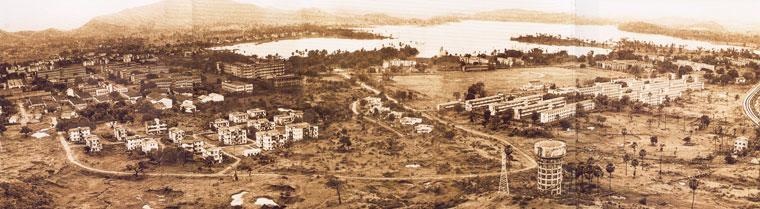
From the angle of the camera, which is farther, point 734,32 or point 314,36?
point 314,36

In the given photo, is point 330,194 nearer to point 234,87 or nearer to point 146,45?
point 234,87

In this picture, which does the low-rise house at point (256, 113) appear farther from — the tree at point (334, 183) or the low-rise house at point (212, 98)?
the tree at point (334, 183)

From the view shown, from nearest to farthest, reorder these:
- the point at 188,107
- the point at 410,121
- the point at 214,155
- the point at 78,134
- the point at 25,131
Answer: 1. the point at 214,155
2. the point at 78,134
3. the point at 25,131
4. the point at 410,121
5. the point at 188,107

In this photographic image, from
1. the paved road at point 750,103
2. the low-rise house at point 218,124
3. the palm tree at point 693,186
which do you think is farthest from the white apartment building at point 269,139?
the paved road at point 750,103

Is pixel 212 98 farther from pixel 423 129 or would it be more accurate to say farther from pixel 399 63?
pixel 423 129

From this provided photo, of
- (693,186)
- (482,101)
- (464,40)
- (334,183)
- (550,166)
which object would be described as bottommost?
(334,183)

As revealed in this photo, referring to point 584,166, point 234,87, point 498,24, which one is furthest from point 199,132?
point 584,166

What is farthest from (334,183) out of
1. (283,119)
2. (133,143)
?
(133,143)
